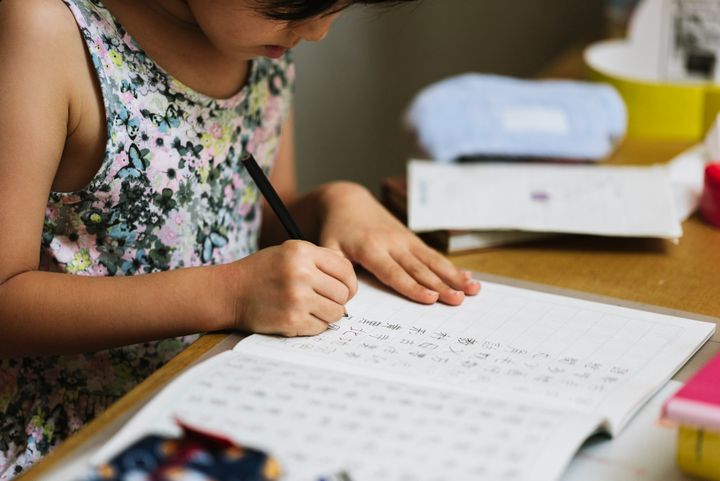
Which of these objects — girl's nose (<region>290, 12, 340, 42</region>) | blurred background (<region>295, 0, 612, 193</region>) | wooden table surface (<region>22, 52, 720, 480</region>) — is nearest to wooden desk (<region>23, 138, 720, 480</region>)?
wooden table surface (<region>22, 52, 720, 480</region>)

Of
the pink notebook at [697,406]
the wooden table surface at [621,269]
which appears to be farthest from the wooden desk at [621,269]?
the pink notebook at [697,406]

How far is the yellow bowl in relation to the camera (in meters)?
1.10

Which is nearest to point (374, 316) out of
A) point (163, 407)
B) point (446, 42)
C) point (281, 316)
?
point (281, 316)

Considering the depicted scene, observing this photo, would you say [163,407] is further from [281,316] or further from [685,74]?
[685,74]

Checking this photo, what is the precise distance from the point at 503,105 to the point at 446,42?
2.77 ft

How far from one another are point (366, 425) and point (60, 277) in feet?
0.95

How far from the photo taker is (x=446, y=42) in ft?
6.16

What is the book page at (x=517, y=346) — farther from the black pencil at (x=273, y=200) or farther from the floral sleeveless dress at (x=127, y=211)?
the floral sleeveless dress at (x=127, y=211)

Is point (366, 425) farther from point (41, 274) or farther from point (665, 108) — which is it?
point (665, 108)

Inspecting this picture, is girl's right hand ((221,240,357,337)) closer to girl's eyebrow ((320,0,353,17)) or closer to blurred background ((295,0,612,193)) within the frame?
girl's eyebrow ((320,0,353,17))

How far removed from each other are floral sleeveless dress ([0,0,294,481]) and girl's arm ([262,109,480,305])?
0.09m

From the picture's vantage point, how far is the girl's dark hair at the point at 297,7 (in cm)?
66

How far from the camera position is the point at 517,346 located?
0.63 meters

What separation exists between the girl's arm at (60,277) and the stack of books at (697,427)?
0.25m
